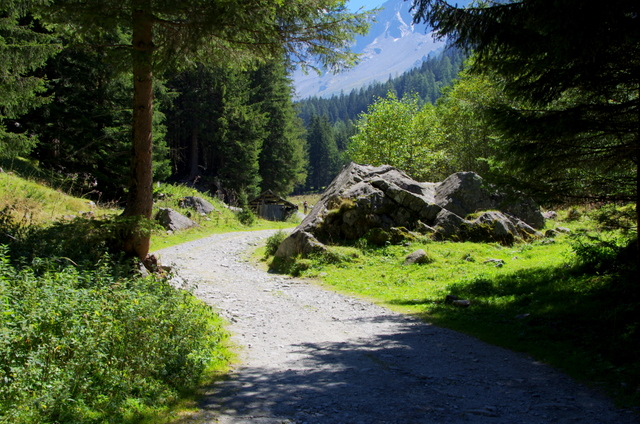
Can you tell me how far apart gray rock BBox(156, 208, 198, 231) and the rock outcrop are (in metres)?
7.86

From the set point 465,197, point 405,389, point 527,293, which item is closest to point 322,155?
point 465,197

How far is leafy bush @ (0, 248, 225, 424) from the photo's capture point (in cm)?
343

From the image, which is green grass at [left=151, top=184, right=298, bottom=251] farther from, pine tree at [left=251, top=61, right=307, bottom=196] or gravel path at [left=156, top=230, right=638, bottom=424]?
pine tree at [left=251, top=61, right=307, bottom=196]

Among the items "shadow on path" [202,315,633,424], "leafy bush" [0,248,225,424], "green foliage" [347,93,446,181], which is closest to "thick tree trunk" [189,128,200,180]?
"green foliage" [347,93,446,181]

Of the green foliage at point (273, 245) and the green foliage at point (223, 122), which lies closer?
the green foliage at point (273, 245)

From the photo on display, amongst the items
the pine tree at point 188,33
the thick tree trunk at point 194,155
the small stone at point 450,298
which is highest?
the thick tree trunk at point 194,155

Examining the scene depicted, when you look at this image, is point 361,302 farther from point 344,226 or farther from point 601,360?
point 344,226

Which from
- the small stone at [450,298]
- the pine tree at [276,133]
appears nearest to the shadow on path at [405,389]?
the small stone at [450,298]

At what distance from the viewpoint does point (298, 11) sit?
8.51 meters

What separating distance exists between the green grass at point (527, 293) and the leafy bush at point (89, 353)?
16.2 feet

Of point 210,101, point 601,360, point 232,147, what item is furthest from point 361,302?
point 210,101

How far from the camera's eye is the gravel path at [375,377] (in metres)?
4.27

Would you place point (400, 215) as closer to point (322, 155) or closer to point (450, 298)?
point (450, 298)

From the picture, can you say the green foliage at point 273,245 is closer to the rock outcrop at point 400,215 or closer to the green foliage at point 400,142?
the rock outcrop at point 400,215
